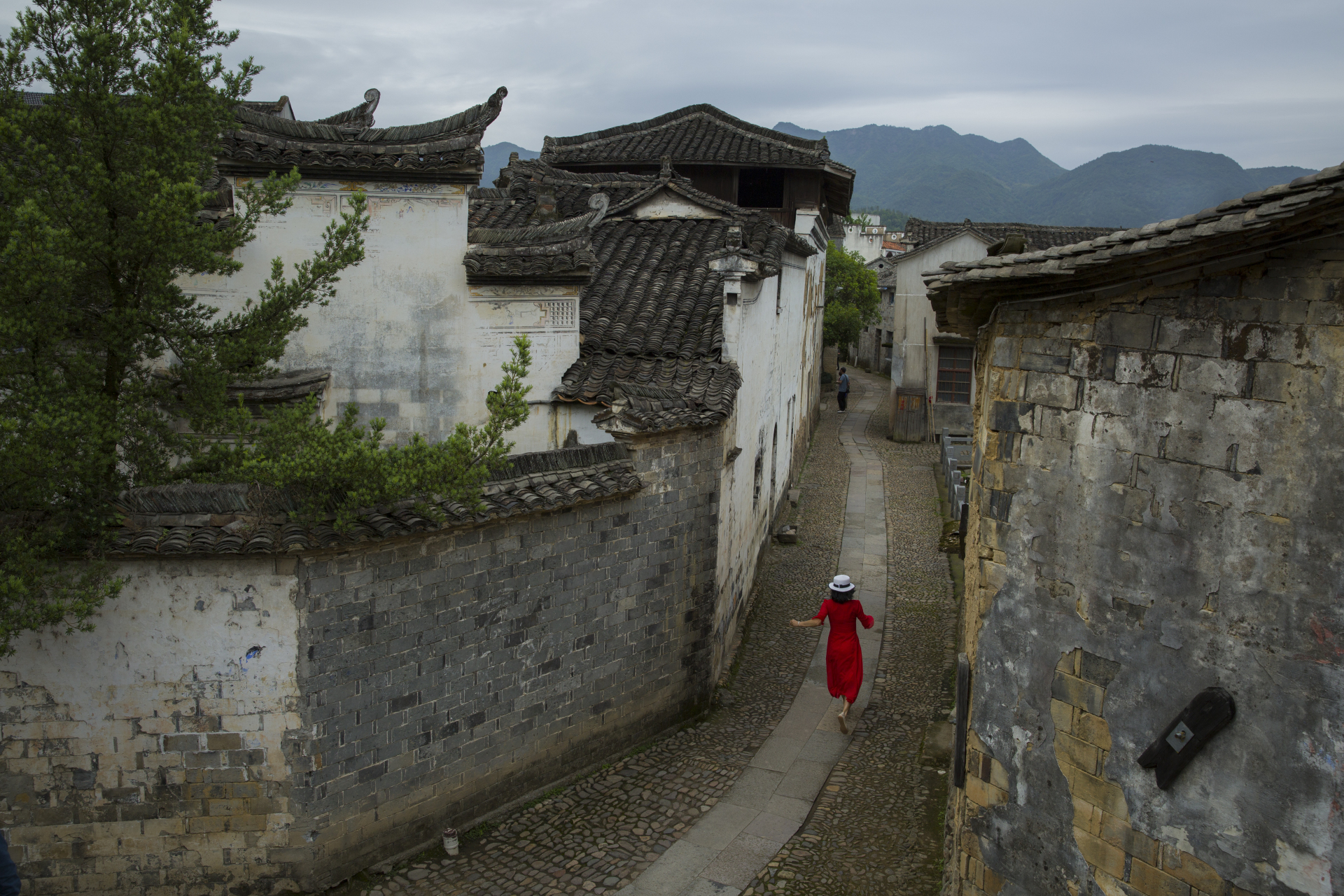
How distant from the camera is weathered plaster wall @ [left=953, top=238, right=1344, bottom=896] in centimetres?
477

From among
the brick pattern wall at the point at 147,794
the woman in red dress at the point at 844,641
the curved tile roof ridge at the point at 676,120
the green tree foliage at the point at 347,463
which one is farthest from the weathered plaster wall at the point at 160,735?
the curved tile roof ridge at the point at 676,120

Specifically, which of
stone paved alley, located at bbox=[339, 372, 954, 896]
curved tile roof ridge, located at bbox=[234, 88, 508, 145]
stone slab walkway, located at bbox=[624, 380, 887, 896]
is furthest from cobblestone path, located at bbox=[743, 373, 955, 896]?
curved tile roof ridge, located at bbox=[234, 88, 508, 145]

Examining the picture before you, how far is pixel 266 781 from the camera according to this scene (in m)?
7.04

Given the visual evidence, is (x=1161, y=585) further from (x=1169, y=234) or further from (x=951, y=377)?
(x=951, y=377)

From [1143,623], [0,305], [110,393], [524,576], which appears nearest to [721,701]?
[524,576]

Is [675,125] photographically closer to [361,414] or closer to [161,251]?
[361,414]

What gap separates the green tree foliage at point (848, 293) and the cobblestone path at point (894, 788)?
23817 mm

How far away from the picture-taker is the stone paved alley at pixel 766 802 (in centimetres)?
786

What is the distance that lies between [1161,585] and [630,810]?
17.7ft

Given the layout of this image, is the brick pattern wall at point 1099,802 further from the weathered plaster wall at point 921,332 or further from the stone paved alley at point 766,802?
the weathered plaster wall at point 921,332

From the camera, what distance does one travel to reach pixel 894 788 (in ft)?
31.0

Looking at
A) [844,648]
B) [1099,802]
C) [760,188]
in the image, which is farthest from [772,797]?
[760,188]

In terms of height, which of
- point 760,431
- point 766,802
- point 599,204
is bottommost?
point 766,802

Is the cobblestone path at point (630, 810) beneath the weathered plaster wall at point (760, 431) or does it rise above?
beneath
